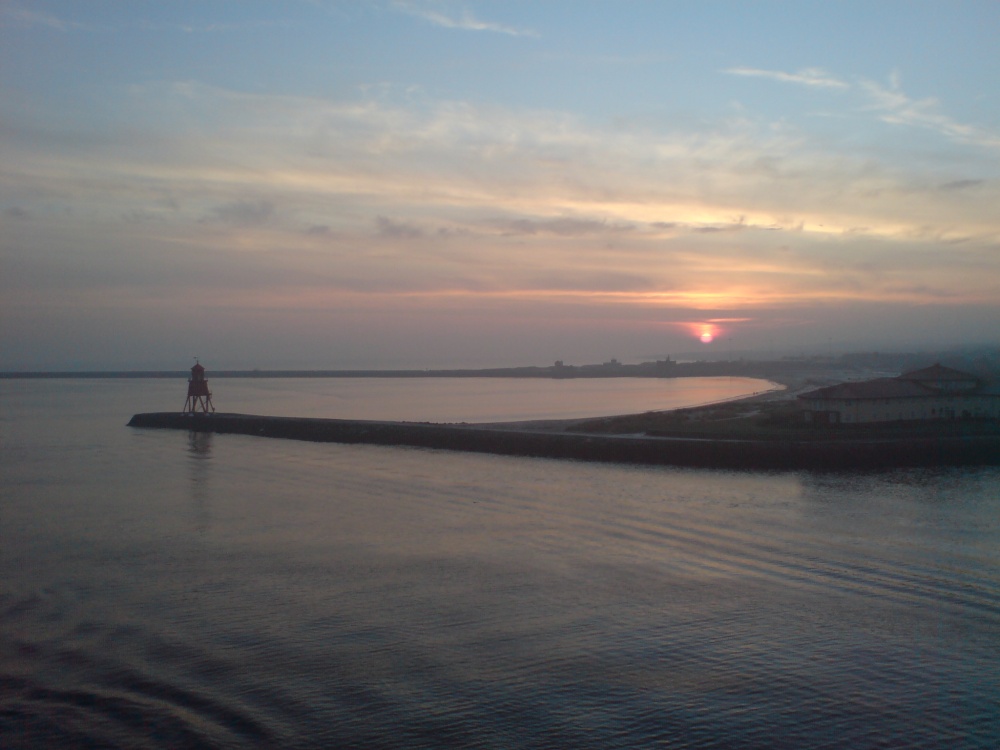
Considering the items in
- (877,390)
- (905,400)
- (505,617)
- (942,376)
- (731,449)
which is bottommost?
(505,617)

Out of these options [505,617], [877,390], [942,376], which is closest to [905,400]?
[877,390]

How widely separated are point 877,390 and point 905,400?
51.6 inches

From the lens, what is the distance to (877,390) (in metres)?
29.5

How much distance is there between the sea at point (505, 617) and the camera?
22.7 ft

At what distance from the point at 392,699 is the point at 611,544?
6.80 meters

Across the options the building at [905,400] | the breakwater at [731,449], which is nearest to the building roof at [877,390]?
the building at [905,400]

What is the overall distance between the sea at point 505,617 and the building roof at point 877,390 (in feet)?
30.2

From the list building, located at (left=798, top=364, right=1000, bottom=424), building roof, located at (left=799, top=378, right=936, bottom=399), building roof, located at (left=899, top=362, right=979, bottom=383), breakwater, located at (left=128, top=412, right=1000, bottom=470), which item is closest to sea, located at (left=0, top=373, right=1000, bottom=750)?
breakwater, located at (left=128, top=412, right=1000, bottom=470)

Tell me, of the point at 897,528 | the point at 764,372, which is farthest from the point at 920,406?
the point at 764,372

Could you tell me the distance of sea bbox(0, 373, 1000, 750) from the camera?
6.91m

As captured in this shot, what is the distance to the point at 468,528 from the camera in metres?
15.1

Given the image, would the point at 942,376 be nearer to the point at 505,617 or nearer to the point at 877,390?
the point at 877,390

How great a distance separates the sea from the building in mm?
9080

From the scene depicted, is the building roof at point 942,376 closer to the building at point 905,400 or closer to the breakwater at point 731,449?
the building at point 905,400
